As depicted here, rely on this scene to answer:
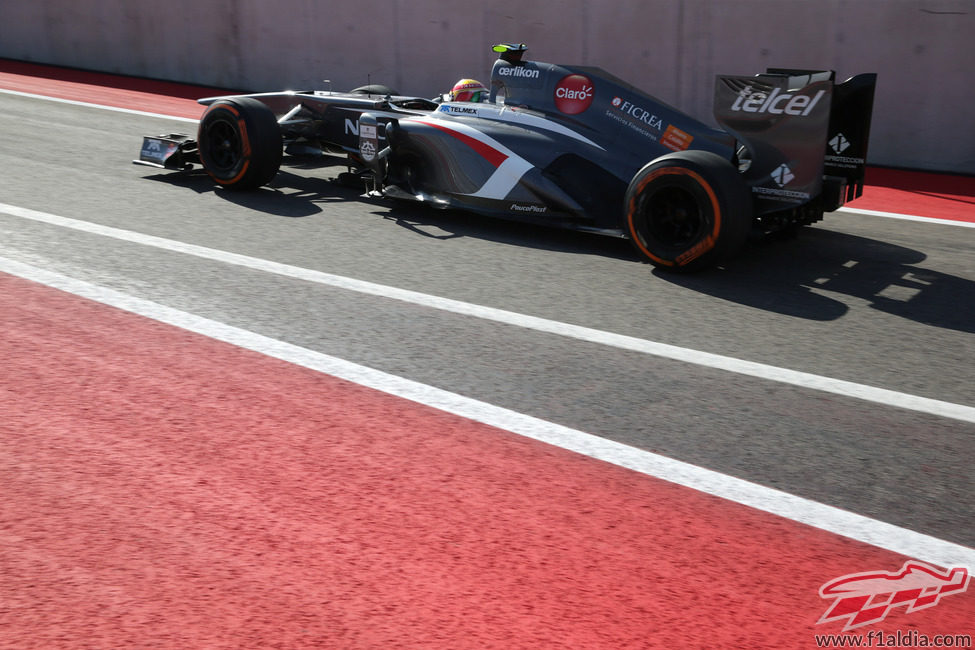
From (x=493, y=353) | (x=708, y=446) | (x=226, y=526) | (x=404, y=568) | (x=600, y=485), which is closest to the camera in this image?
(x=404, y=568)

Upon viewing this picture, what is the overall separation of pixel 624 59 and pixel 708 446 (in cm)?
887

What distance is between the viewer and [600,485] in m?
3.30

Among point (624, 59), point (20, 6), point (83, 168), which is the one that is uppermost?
point (20, 6)

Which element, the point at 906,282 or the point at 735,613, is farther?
the point at 906,282

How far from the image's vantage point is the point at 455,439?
3633mm

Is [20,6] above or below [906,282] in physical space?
above

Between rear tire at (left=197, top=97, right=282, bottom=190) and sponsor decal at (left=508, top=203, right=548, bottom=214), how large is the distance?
240 centimetres

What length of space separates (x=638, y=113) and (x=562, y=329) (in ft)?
8.32

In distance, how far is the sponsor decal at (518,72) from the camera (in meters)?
7.11

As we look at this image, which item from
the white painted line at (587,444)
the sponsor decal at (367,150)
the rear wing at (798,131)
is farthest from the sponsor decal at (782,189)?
the sponsor decal at (367,150)

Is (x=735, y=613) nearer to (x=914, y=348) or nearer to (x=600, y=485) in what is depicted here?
(x=600, y=485)

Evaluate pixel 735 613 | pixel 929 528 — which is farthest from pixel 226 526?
pixel 929 528

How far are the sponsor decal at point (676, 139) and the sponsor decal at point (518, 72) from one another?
1.19 meters

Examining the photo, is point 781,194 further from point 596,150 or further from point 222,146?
point 222,146
